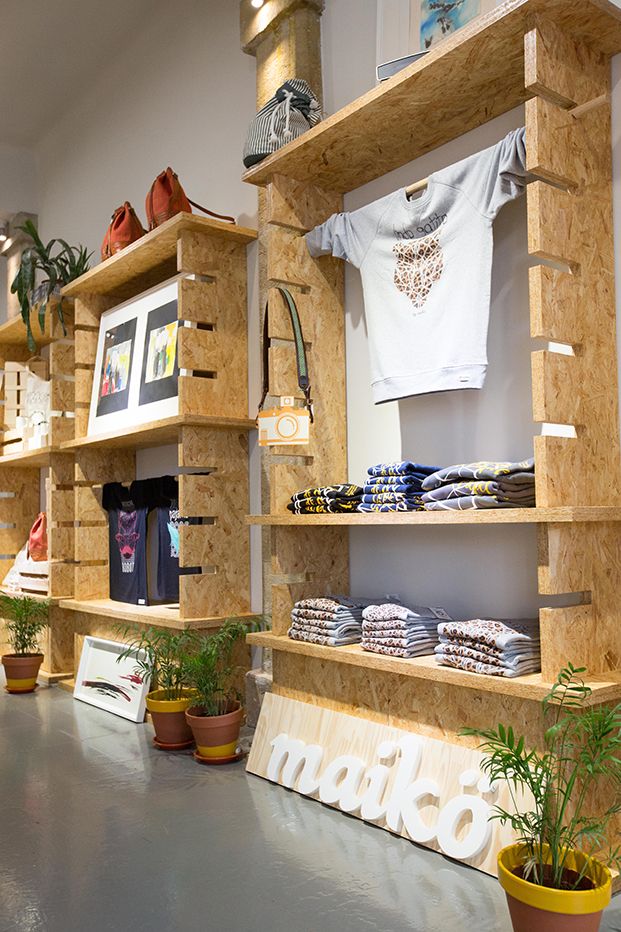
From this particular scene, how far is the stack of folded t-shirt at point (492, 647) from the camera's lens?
241 cm

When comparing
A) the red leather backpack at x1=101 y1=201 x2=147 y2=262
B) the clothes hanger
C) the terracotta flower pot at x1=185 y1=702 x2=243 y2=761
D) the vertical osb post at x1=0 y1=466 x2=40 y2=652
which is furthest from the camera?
the vertical osb post at x1=0 y1=466 x2=40 y2=652

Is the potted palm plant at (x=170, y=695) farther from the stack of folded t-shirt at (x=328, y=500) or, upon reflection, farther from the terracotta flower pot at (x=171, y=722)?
the stack of folded t-shirt at (x=328, y=500)

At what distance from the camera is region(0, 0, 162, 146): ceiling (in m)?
5.08

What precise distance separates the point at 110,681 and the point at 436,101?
332cm

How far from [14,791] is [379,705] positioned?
145 centimetres

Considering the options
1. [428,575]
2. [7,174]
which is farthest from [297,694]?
[7,174]

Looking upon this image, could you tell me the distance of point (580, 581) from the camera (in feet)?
7.86

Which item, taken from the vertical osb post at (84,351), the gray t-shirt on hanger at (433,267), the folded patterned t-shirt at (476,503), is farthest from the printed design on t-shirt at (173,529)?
the folded patterned t-shirt at (476,503)

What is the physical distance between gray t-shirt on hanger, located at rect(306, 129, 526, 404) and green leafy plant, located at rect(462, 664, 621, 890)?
106cm

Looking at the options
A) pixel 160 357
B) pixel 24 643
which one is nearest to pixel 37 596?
pixel 24 643

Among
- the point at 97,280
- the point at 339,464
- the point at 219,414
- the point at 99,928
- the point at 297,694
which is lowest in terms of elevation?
the point at 99,928

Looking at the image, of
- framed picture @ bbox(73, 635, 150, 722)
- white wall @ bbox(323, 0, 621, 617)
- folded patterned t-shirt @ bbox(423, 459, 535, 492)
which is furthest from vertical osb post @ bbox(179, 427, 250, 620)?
folded patterned t-shirt @ bbox(423, 459, 535, 492)

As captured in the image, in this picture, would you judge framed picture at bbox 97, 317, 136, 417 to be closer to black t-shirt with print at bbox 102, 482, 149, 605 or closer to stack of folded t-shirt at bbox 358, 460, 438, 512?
black t-shirt with print at bbox 102, 482, 149, 605

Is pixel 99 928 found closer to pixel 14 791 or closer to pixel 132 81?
pixel 14 791
